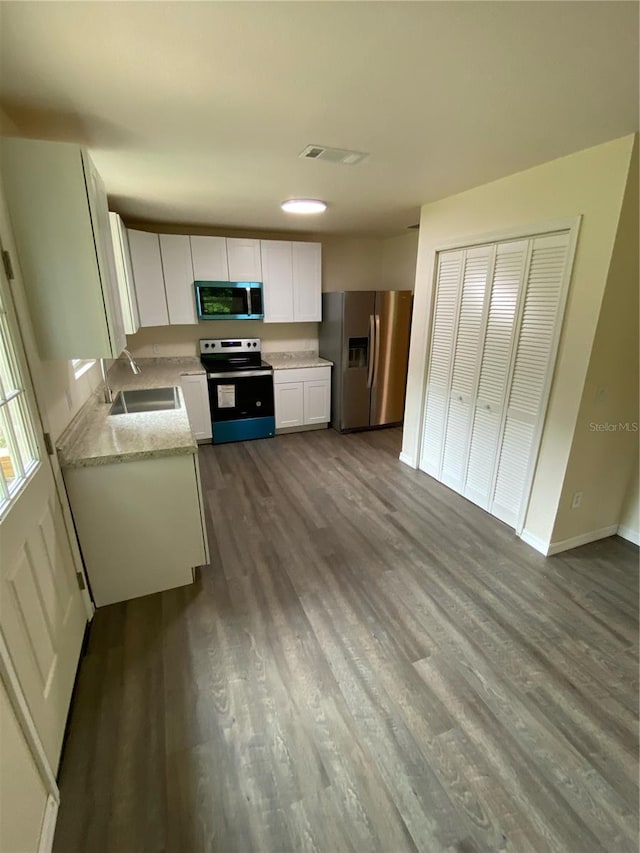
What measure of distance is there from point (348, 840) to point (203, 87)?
2.63 metres

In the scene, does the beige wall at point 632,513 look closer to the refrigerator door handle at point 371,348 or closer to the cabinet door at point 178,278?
the refrigerator door handle at point 371,348

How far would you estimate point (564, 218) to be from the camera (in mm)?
2125

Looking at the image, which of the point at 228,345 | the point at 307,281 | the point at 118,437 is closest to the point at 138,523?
the point at 118,437

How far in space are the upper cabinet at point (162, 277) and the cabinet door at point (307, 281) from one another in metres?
1.21

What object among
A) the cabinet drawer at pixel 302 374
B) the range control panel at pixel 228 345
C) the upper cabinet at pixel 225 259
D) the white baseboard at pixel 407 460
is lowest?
the white baseboard at pixel 407 460

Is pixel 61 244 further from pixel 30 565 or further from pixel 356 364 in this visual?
pixel 356 364

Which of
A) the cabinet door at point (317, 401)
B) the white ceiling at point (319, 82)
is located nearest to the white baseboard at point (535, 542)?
the white ceiling at point (319, 82)

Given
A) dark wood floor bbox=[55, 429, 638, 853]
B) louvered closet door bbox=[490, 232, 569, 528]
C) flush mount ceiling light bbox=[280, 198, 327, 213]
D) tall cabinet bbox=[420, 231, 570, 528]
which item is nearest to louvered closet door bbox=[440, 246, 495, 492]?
tall cabinet bbox=[420, 231, 570, 528]

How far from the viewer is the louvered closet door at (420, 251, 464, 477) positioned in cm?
304

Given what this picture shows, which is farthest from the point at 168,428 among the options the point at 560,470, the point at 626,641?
the point at 626,641

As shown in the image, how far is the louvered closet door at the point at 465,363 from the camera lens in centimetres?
277

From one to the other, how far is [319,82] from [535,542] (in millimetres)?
2827

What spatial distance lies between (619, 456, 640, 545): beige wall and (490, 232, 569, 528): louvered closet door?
778mm

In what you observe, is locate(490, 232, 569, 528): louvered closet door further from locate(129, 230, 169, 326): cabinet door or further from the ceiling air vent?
locate(129, 230, 169, 326): cabinet door
